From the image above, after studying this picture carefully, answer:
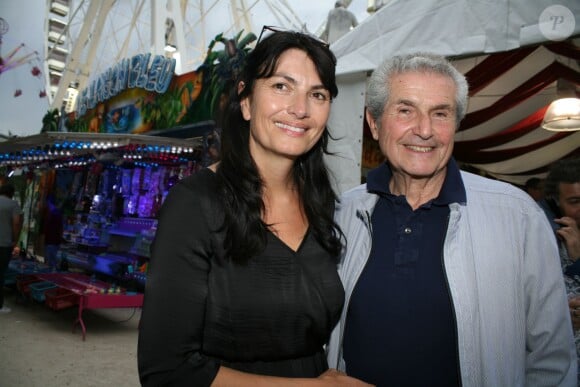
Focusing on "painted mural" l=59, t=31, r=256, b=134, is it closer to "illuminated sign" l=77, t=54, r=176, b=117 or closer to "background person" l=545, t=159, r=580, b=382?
"illuminated sign" l=77, t=54, r=176, b=117

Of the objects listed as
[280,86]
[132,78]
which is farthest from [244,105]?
[132,78]

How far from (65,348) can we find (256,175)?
5341 mm

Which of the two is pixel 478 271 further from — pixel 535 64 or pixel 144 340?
pixel 535 64

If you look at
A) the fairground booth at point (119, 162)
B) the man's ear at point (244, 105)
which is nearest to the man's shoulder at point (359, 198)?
the man's ear at point (244, 105)

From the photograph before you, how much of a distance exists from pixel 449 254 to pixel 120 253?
1022 centimetres

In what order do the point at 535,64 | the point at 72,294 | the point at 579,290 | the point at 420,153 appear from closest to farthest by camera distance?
the point at 420,153, the point at 579,290, the point at 535,64, the point at 72,294

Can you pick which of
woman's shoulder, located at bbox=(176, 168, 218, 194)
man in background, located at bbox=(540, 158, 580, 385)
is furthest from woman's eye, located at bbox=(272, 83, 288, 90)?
man in background, located at bbox=(540, 158, 580, 385)

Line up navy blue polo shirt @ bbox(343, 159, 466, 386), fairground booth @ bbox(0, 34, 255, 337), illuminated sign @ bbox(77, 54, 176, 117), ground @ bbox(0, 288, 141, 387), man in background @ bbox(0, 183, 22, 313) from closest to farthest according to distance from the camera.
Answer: navy blue polo shirt @ bbox(343, 159, 466, 386) < ground @ bbox(0, 288, 141, 387) < man in background @ bbox(0, 183, 22, 313) < fairground booth @ bbox(0, 34, 255, 337) < illuminated sign @ bbox(77, 54, 176, 117)

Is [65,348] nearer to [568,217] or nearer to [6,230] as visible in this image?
[6,230]

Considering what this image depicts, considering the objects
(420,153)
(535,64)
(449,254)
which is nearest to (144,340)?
(449,254)

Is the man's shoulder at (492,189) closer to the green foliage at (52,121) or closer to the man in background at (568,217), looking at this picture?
the man in background at (568,217)

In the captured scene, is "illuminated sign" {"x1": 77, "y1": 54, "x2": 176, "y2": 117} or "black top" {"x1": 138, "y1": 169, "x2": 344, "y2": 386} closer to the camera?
"black top" {"x1": 138, "y1": 169, "x2": 344, "y2": 386}

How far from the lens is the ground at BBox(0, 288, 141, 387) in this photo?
14.9ft

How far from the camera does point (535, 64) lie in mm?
4816
